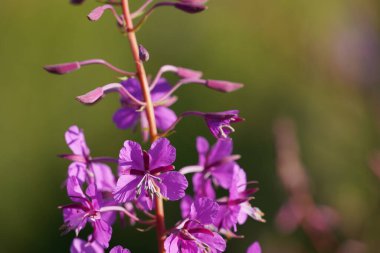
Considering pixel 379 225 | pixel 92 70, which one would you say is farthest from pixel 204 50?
pixel 379 225

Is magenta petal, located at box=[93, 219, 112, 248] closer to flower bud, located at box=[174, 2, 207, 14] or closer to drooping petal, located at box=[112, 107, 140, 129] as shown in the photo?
drooping petal, located at box=[112, 107, 140, 129]

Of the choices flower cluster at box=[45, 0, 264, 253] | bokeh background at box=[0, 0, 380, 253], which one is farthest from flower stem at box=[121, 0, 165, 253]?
bokeh background at box=[0, 0, 380, 253]

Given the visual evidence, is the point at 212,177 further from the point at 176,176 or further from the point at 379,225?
the point at 379,225

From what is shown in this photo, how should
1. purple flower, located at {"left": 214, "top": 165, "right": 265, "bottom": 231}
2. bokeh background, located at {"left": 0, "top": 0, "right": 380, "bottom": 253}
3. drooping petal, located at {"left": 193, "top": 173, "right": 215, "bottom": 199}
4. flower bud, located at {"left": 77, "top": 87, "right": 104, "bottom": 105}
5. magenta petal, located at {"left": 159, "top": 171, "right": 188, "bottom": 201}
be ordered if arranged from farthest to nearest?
bokeh background, located at {"left": 0, "top": 0, "right": 380, "bottom": 253}
drooping petal, located at {"left": 193, "top": 173, "right": 215, "bottom": 199}
purple flower, located at {"left": 214, "top": 165, "right": 265, "bottom": 231}
flower bud, located at {"left": 77, "top": 87, "right": 104, "bottom": 105}
magenta petal, located at {"left": 159, "top": 171, "right": 188, "bottom": 201}

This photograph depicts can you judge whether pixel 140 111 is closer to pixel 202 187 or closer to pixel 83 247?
pixel 202 187

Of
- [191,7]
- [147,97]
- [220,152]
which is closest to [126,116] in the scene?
[147,97]

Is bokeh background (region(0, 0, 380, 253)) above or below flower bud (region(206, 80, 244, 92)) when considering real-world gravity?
below
